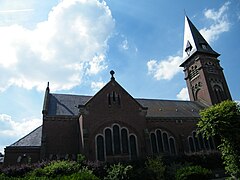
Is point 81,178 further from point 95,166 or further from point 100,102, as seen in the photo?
point 100,102

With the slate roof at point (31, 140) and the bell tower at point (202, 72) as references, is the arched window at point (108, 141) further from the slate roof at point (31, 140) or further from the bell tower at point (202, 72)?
the bell tower at point (202, 72)

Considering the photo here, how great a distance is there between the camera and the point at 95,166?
776 inches

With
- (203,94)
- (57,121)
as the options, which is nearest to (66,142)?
(57,121)

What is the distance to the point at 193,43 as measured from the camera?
44.0m

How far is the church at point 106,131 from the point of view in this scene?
25.0 metres

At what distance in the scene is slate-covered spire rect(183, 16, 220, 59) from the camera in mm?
43344

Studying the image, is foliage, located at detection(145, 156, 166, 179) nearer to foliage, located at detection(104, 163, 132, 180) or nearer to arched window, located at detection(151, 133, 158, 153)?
foliage, located at detection(104, 163, 132, 180)

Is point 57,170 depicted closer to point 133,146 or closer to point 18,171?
point 18,171

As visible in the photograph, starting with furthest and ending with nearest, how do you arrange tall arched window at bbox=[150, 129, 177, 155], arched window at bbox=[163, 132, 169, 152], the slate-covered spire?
the slate-covered spire
arched window at bbox=[163, 132, 169, 152]
tall arched window at bbox=[150, 129, 177, 155]

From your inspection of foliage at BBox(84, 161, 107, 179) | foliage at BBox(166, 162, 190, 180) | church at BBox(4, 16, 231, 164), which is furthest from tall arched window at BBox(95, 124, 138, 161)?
foliage at BBox(166, 162, 190, 180)

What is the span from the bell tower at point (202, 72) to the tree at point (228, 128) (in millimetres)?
24194

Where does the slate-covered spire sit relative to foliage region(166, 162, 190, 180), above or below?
above

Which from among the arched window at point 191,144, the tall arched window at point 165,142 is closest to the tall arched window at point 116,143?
the tall arched window at point 165,142

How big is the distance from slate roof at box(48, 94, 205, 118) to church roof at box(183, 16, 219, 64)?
401 inches
